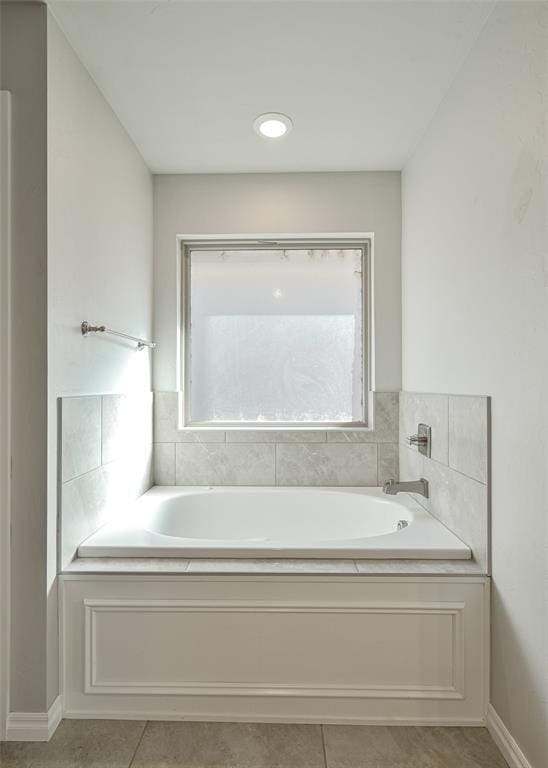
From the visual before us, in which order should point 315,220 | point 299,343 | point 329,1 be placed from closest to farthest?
1. point 329,1
2. point 315,220
3. point 299,343

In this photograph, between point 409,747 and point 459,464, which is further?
point 459,464

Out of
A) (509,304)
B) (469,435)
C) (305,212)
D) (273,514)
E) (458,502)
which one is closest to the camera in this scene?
(509,304)

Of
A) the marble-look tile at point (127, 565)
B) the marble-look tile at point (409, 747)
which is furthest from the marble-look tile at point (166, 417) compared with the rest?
the marble-look tile at point (409, 747)

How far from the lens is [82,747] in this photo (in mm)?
1434

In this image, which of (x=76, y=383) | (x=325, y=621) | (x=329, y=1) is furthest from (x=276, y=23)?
(x=325, y=621)

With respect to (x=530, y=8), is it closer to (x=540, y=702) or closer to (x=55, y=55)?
(x=55, y=55)

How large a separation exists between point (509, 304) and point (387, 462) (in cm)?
136

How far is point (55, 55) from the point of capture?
1.52 m

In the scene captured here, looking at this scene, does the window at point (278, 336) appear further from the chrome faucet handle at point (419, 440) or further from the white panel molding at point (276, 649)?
the white panel molding at point (276, 649)

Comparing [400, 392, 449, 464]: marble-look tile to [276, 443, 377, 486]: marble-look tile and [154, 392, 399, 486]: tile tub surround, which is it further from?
[276, 443, 377, 486]: marble-look tile

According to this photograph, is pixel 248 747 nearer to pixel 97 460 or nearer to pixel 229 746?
pixel 229 746

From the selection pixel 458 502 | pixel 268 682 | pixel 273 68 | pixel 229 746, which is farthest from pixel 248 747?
pixel 273 68

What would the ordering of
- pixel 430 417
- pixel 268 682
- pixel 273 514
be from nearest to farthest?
1. pixel 268 682
2. pixel 430 417
3. pixel 273 514

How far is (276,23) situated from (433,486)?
6.04 feet
